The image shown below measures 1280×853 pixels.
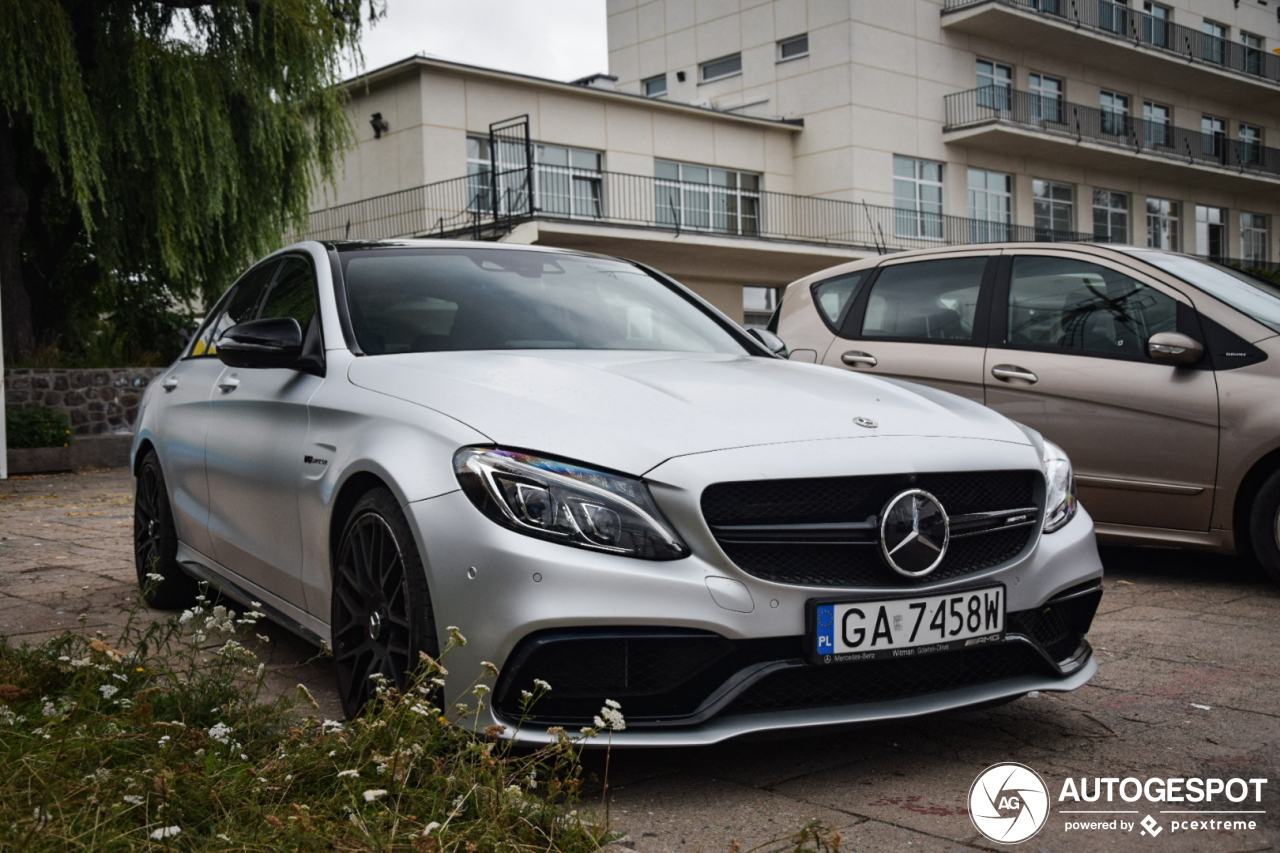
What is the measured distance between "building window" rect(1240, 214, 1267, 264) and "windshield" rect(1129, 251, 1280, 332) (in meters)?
41.4

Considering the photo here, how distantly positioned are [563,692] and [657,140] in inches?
1120

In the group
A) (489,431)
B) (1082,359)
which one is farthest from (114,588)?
(1082,359)

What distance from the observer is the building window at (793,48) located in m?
34.0

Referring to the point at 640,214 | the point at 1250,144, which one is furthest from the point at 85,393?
the point at 1250,144

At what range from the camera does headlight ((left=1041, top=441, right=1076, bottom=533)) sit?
3488 millimetres

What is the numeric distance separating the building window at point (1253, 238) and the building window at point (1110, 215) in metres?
6.89

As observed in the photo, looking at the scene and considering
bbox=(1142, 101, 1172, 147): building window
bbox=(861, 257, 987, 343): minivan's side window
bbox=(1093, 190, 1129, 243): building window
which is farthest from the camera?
bbox=(1142, 101, 1172, 147): building window

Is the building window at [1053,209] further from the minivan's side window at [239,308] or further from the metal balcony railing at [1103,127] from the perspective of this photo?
the minivan's side window at [239,308]

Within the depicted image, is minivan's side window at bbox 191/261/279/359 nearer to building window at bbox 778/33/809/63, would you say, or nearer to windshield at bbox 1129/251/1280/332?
windshield at bbox 1129/251/1280/332

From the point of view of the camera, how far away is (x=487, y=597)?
287 cm

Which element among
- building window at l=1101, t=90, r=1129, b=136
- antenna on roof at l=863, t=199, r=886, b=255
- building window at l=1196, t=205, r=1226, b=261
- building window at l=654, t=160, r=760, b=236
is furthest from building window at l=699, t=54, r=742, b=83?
building window at l=1196, t=205, r=1226, b=261

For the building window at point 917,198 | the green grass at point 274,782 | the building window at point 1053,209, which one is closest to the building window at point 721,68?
the building window at point 917,198

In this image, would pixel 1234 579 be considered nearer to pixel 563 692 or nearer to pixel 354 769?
pixel 563 692

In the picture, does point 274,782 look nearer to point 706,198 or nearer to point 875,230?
point 706,198
